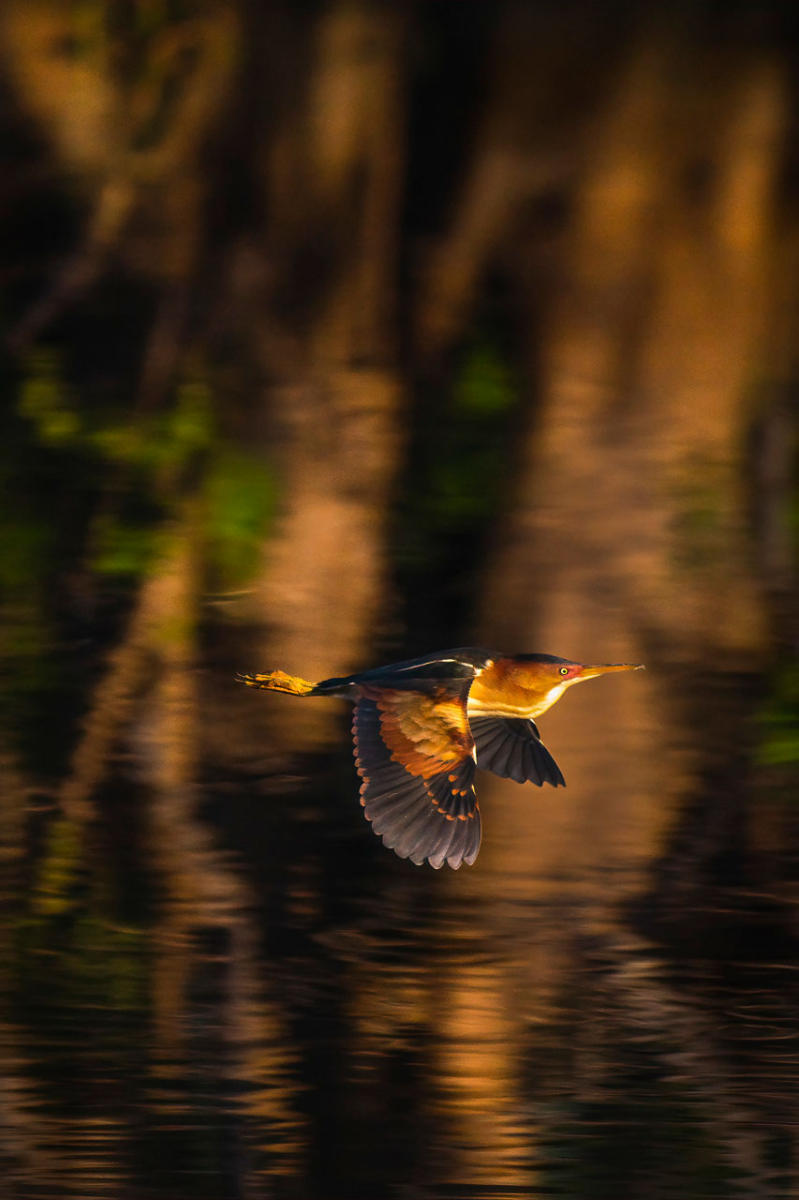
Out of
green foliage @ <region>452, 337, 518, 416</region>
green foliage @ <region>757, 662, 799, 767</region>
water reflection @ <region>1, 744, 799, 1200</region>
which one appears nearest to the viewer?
water reflection @ <region>1, 744, 799, 1200</region>

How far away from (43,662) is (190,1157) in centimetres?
134

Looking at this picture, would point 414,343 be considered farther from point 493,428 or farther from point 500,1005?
point 500,1005

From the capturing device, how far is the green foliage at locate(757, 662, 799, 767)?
3098mm

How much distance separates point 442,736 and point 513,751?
30 cm

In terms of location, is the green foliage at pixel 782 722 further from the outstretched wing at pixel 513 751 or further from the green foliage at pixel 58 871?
the green foliage at pixel 58 871

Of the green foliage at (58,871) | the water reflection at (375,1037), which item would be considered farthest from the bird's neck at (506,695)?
the green foliage at (58,871)

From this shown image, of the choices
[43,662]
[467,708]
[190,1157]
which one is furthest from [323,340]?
[190,1157]

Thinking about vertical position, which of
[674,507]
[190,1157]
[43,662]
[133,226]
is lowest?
[190,1157]

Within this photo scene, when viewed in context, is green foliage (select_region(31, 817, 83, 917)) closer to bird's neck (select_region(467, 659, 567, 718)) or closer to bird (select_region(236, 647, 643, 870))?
bird (select_region(236, 647, 643, 870))

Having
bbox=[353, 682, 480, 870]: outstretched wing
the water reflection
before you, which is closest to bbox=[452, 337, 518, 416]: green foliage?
the water reflection

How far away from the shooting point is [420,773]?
1.99m

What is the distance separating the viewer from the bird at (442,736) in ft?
6.43

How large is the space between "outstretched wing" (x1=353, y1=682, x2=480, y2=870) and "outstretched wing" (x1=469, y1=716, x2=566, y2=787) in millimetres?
215

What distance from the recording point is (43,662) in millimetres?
3318
